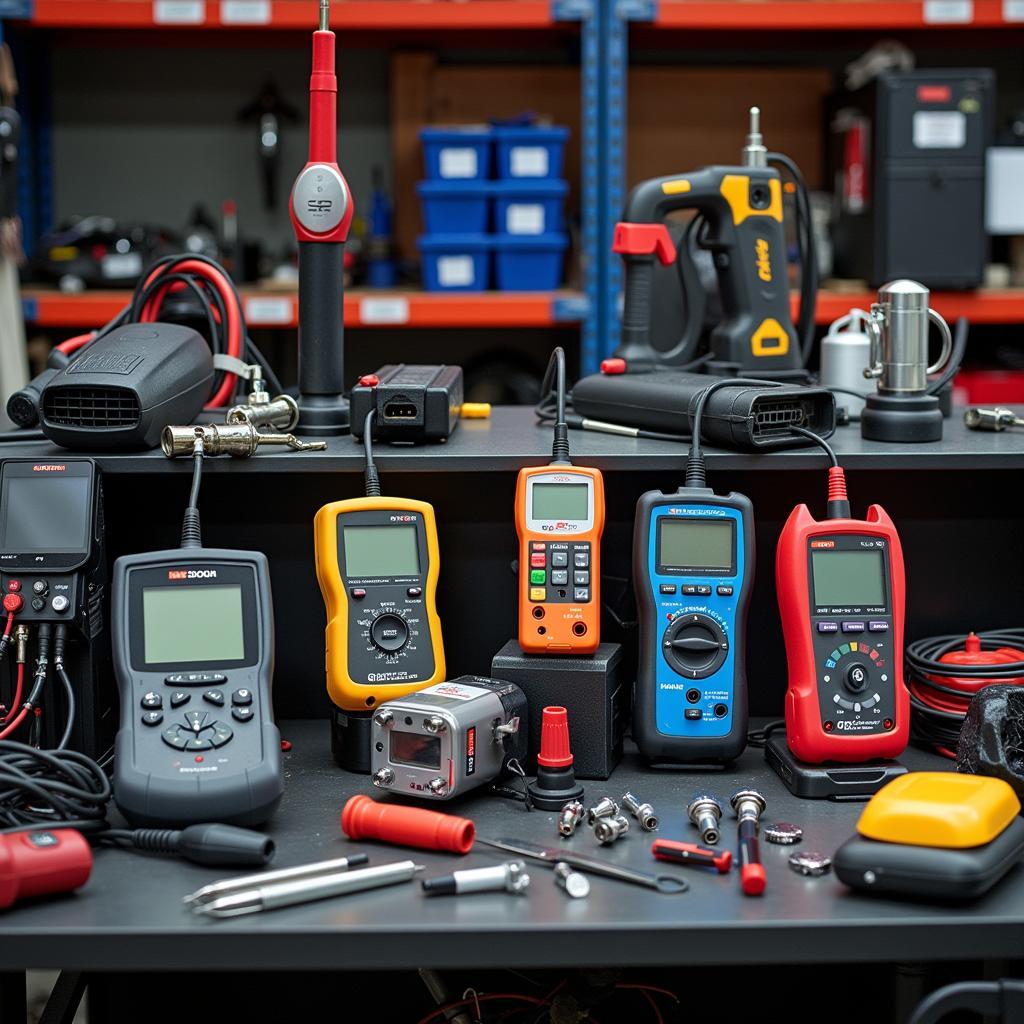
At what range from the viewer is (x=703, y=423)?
1368 millimetres

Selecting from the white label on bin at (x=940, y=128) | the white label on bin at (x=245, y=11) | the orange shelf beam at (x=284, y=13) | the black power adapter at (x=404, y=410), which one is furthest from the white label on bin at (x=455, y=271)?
the black power adapter at (x=404, y=410)

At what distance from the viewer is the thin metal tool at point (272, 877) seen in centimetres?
103

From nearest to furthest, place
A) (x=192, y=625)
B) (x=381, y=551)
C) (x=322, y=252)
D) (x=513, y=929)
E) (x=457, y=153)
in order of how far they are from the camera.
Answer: (x=513, y=929), (x=192, y=625), (x=381, y=551), (x=322, y=252), (x=457, y=153)

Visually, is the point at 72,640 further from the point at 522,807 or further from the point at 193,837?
the point at 522,807

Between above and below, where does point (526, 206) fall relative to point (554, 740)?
above

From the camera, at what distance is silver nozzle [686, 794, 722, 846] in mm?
1154

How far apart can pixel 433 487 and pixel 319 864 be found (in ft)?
1.70

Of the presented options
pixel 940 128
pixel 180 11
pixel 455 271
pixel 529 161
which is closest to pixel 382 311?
pixel 455 271

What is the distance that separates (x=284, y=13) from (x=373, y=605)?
2074 mm

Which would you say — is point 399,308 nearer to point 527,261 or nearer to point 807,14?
point 527,261

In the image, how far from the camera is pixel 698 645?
1276 millimetres

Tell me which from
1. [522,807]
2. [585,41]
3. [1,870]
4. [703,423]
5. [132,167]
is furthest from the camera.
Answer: [132,167]

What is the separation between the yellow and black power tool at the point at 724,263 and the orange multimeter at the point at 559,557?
1.35 ft

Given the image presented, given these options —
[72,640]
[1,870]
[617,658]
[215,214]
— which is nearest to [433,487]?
[617,658]
